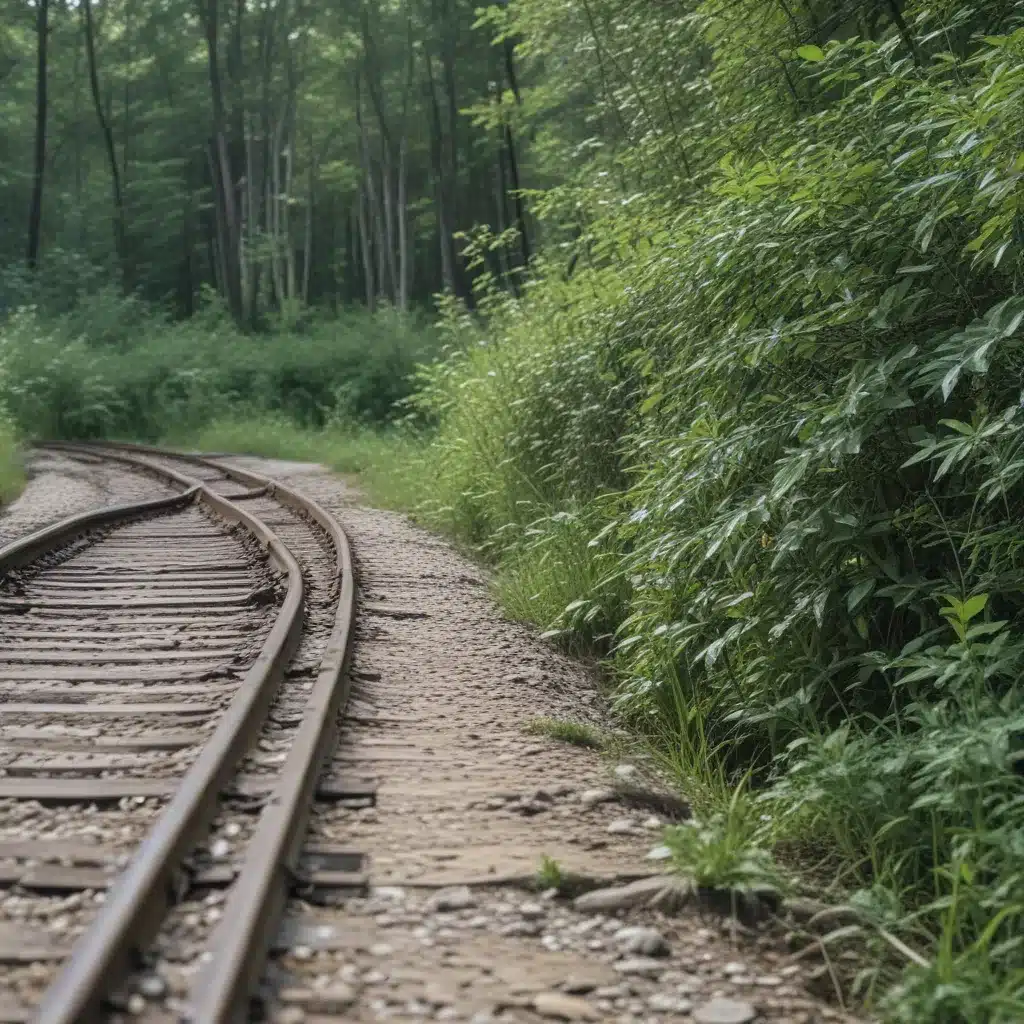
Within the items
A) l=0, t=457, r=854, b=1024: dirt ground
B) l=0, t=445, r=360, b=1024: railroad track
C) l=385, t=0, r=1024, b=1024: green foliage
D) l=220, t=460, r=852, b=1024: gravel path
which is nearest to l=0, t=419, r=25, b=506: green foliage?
l=0, t=445, r=360, b=1024: railroad track

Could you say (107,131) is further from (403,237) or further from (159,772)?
(159,772)

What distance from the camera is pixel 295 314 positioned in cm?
3288

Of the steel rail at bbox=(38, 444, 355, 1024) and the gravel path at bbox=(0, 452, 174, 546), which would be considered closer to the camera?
the steel rail at bbox=(38, 444, 355, 1024)

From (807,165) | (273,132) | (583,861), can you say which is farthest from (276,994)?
(273,132)

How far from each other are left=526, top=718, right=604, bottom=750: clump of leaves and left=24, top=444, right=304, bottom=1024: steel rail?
1.12 meters

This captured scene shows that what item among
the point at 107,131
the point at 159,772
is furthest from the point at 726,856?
the point at 107,131

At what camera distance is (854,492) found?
4141mm

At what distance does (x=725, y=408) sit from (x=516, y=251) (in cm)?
3031

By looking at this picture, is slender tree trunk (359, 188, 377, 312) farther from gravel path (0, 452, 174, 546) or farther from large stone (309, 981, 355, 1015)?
large stone (309, 981, 355, 1015)

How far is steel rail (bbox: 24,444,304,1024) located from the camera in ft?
6.86

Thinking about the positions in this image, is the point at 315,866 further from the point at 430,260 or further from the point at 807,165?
the point at 430,260

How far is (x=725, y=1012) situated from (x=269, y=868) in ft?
3.84

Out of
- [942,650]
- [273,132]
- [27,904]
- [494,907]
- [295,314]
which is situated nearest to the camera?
[27,904]

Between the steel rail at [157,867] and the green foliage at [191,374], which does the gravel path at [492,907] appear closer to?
the steel rail at [157,867]
